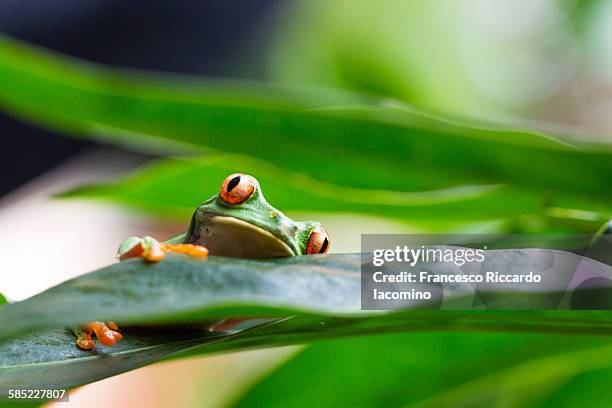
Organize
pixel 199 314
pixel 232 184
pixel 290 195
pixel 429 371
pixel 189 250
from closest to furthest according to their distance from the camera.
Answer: pixel 199 314 < pixel 189 250 < pixel 232 184 < pixel 429 371 < pixel 290 195

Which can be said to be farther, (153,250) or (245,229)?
(245,229)

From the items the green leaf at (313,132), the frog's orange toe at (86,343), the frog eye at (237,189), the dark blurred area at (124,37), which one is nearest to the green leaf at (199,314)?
the frog's orange toe at (86,343)

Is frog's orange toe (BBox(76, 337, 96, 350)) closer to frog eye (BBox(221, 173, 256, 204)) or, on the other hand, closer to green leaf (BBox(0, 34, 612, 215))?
frog eye (BBox(221, 173, 256, 204))

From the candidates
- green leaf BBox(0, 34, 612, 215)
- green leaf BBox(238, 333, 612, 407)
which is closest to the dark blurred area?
green leaf BBox(0, 34, 612, 215)

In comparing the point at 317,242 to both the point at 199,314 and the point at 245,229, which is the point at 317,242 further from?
the point at 199,314

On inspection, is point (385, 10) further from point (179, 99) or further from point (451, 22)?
point (179, 99)


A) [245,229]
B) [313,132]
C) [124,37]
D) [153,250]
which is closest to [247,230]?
[245,229]

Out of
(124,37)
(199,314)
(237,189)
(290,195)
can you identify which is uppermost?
(124,37)

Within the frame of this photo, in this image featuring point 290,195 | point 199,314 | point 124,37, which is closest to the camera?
point 199,314
